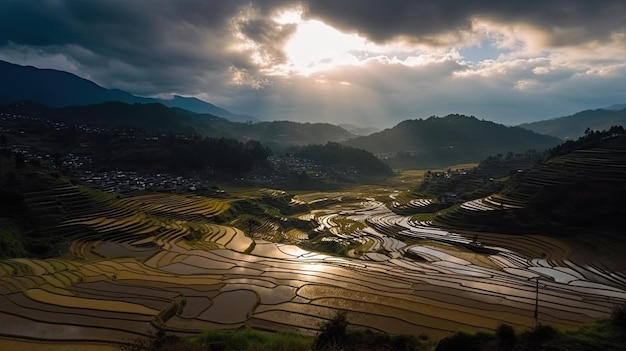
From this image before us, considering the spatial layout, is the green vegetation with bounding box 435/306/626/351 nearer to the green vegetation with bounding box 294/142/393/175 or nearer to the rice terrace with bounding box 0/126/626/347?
the rice terrace with bounding box 0/126/626/347

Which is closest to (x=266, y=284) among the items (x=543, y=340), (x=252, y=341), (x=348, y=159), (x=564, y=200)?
(x=252, y=341)

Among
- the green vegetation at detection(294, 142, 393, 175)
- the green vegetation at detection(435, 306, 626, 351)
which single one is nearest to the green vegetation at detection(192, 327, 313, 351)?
the green vegetation at detection(435, 306, 626, 351)

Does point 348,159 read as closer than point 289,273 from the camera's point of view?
No

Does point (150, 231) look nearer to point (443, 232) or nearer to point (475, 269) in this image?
point (475, 269)

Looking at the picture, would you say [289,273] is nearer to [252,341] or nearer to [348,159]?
[252,341]

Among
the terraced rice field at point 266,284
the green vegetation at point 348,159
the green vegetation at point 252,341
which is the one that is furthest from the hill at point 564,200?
the green vegetation at point 348,159

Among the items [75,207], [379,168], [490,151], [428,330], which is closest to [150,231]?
[75,207]

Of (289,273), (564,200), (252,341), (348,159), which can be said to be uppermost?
(348,159)
